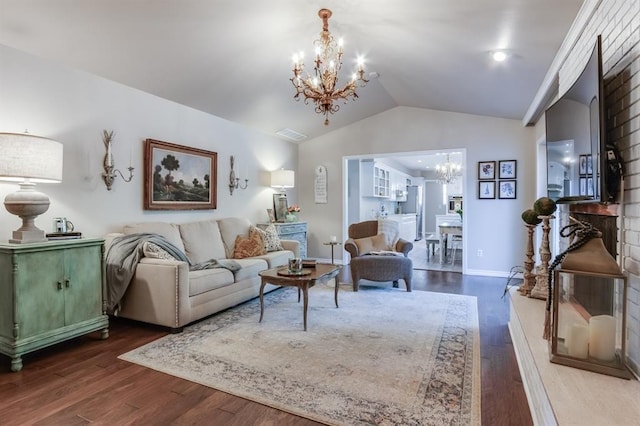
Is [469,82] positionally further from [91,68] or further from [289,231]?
[91,68]

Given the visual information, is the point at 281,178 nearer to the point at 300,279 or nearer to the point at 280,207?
the point at 280,207

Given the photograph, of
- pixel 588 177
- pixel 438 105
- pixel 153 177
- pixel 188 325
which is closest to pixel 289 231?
pixel 153 177

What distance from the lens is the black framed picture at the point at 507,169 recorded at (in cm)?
542

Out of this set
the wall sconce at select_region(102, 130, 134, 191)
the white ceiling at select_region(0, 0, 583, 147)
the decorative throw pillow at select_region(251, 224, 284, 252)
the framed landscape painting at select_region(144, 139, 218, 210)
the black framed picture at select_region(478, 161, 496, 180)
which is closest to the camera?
the white ceiling at select_region(0, 0, 583, 147)

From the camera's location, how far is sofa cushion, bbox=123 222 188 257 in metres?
3.72

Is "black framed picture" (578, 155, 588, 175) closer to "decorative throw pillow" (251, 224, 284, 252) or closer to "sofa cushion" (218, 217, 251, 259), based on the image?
"decorative throw pillow" (251, 224, 284, 252)

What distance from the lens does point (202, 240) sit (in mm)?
4355

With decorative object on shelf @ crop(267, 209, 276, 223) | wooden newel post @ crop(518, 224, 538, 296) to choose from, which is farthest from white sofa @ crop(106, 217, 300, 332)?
wooden newel post @ crop(518, 224, 538, 296)

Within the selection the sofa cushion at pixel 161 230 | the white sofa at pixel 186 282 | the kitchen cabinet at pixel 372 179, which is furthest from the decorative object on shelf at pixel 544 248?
the kitchen cabinet at pixel 372 179

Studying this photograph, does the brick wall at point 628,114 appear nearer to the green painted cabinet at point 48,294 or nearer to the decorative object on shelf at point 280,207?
the green painted cabinet at point 48,294

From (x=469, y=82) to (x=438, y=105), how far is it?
1316 millimetres

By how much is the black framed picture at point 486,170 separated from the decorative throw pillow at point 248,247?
3.69 m

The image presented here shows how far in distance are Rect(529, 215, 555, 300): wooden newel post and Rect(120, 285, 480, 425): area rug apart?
634 mm

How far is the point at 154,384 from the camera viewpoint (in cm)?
225
